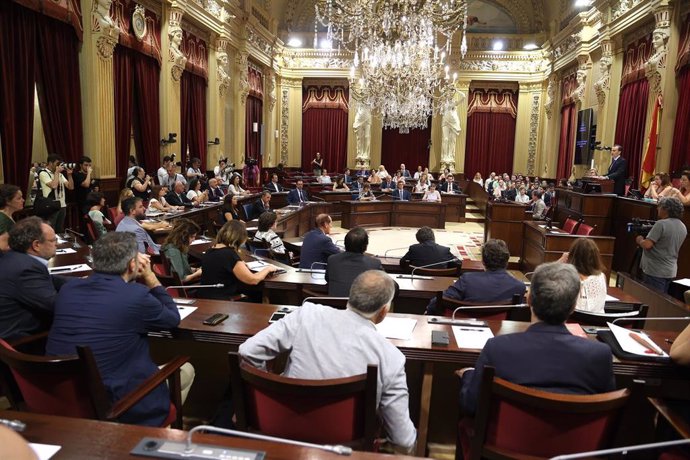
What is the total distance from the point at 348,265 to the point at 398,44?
6.24 metres

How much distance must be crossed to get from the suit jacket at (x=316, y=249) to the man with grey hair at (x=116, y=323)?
2629mm

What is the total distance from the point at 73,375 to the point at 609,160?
11298 mm

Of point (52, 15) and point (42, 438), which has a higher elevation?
point (52, 15)

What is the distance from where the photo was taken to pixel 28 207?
21.6ft

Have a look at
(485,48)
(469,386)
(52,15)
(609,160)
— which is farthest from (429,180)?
(469,386)

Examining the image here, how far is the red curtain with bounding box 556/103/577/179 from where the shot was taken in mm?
13625

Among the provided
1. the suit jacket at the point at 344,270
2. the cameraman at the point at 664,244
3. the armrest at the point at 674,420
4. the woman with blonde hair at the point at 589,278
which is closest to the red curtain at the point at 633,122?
the cameraman at the point at 664,244

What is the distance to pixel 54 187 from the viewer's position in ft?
20.7

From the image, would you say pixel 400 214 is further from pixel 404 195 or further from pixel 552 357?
pixel 552 357

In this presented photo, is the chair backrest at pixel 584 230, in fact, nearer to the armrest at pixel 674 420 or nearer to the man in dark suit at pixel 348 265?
the man in dark suit at pixel 348 265

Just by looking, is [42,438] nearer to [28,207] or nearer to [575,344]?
[575,344]

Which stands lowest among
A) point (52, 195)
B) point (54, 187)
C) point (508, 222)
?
point (508, 222)

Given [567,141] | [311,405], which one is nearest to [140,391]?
[311,405]

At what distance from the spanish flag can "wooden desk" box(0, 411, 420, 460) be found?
9.06 metres
